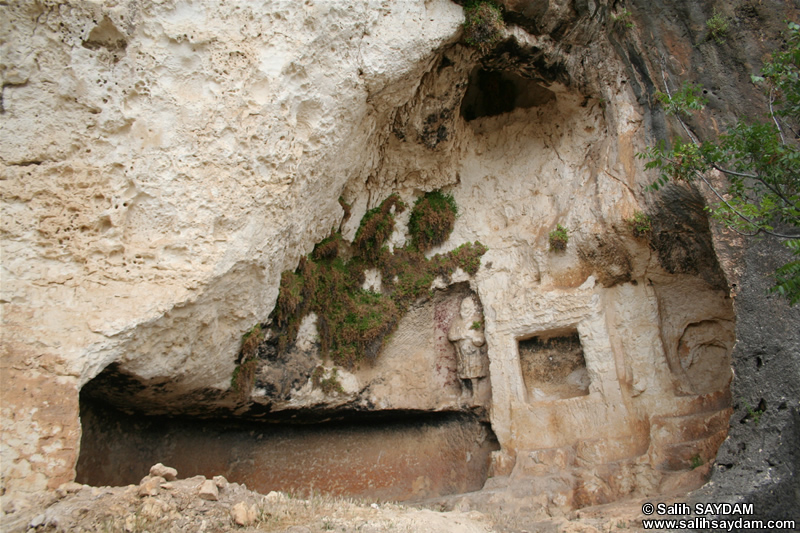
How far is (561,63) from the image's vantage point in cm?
810

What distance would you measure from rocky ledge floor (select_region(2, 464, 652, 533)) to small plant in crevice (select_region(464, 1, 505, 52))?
601cm

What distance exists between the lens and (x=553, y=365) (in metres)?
8.75

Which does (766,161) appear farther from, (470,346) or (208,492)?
(208,492)

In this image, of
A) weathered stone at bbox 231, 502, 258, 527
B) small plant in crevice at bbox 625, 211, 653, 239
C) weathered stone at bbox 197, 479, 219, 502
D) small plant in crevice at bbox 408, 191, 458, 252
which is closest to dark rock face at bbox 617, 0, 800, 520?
small plant in crevice at bbox 625, 211, 653, 239

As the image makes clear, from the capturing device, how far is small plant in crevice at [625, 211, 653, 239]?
25.2 feet

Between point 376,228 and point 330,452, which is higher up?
point 376,228

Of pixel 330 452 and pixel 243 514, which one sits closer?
pixel 243 514

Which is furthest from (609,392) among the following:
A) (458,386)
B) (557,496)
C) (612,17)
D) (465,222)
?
(612,17)

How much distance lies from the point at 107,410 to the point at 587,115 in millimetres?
8158

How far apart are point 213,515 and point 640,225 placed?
6443mm

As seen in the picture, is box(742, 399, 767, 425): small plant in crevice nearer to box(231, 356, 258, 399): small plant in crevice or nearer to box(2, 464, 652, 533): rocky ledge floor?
box(2, 464, 652, 533): rocky ledge floor

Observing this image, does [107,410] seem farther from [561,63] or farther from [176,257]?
[561,63]

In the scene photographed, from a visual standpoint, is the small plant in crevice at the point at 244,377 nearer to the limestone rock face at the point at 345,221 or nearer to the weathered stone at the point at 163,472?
the limestone rock face at the point at 345,221

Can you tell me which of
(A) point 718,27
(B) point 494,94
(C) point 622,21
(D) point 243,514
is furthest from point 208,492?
(A) point 718,27
